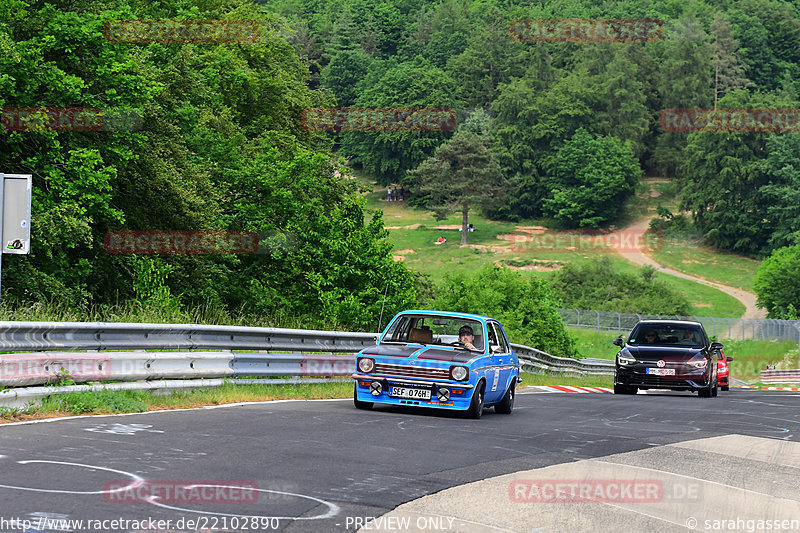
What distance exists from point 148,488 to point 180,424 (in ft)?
12.2

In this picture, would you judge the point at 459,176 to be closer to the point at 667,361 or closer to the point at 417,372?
the point at 667,361

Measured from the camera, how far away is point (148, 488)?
7.10 m

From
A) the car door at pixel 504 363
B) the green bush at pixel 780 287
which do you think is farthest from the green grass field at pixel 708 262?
the car door at pixel 504 363

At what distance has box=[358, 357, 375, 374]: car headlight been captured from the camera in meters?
14.1

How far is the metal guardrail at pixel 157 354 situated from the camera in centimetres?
1111

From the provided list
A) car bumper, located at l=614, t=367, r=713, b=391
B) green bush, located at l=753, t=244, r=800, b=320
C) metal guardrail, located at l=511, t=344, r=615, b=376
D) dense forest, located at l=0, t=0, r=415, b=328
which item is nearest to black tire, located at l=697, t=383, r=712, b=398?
car bumper, located at l=614, t=367, r=713, b=391

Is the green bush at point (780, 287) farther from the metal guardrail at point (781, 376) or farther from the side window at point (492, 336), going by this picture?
the side window at point (492, 336)

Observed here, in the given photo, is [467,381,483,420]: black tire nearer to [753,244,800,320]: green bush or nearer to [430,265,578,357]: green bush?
[430,265,578,357]: green bush

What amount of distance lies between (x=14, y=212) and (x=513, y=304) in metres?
47.3

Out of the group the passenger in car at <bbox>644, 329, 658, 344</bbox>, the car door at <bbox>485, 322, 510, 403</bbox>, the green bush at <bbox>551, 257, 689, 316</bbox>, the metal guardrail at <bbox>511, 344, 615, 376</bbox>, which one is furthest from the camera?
the green bush at <bbox>551, 257, 689, 316</bbox>

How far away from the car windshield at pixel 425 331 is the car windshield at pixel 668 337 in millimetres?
8869

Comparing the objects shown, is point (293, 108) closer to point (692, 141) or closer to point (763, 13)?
point (692, 141)

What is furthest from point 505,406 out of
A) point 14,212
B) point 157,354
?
point 14,212

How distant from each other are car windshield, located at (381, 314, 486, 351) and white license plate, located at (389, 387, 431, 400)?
116 cm
